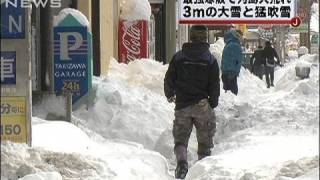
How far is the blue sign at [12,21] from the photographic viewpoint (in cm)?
582

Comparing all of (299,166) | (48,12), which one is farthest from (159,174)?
(48,12)

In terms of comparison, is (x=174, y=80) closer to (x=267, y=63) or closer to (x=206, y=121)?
(x=206, y=121)

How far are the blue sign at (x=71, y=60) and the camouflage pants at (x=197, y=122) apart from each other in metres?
3.04

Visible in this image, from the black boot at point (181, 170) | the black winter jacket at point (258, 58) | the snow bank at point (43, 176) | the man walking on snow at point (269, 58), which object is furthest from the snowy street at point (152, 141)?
the black winter jacket at point (258, 58)

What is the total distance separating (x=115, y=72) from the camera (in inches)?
617

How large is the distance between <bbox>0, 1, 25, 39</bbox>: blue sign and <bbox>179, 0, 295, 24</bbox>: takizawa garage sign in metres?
6.23

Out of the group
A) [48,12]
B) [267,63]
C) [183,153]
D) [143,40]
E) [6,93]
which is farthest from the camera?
[267,63]

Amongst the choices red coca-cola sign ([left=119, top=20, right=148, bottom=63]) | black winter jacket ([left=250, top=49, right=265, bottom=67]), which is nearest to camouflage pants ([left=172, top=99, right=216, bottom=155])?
red coca-cola sign ([left=119, top=20, right=148, bottom=63])

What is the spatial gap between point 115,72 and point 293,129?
6042mm
